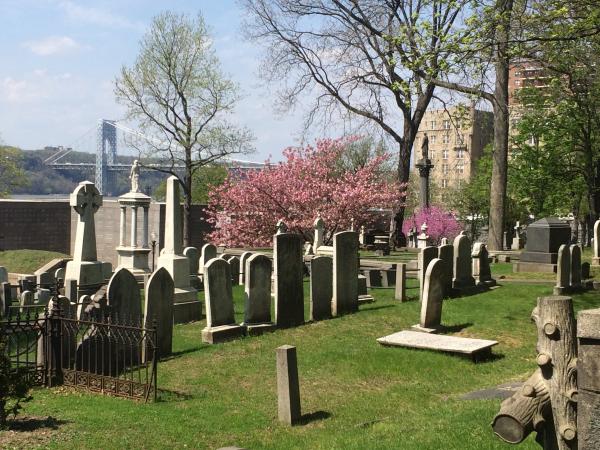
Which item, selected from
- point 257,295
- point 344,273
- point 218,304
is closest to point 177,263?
point 257,295

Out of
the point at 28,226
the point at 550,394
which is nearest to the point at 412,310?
the point at 550,394

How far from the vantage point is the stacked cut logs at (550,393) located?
3.63m

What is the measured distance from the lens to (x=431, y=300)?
1222 cm

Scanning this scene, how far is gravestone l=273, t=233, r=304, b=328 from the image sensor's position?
41.5 ft

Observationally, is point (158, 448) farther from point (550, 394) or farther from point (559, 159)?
point (559, 159)

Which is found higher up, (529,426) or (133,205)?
(133,205)

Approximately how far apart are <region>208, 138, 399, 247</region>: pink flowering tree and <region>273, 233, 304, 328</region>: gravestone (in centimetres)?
1248

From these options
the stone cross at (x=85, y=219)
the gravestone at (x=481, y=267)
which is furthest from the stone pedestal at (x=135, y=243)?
the gravestone at (x=481, y=267)

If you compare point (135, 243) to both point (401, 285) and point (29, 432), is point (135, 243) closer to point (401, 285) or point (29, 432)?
point (401, 285)

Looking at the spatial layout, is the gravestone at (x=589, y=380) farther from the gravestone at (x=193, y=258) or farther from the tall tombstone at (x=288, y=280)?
the gravestone at (x=193, y=258)

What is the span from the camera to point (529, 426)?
144 inches

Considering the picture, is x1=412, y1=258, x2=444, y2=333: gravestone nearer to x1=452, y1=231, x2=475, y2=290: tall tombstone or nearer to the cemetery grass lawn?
the cemetery grass lawn

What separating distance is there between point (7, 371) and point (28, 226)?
2673 cm

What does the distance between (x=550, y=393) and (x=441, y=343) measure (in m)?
7.41
